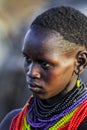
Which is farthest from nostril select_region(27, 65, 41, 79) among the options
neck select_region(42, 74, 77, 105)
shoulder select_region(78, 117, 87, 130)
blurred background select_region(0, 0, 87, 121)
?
blurred background select_region(0, 0, 87, 121)

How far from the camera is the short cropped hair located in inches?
82.5

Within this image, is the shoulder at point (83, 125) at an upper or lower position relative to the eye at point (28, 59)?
lower

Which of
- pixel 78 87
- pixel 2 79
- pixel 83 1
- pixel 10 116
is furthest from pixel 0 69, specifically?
pixel 78 87

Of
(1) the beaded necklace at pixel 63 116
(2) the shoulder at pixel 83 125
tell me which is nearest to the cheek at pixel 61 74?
(1) the beaded necklace at pixel 63 116

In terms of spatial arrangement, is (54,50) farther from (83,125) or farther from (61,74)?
(83,125)

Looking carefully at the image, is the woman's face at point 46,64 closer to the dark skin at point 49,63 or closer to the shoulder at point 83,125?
the dark skin at point 49,63

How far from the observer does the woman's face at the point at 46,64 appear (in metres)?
2.08

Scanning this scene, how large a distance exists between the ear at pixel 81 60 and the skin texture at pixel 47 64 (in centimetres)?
1

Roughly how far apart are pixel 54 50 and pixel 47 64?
7 centimetres

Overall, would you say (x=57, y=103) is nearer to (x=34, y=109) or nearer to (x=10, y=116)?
(x=34, y=109)

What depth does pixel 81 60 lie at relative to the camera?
7.11ft

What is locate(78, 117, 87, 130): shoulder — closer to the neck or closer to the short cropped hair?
the neck

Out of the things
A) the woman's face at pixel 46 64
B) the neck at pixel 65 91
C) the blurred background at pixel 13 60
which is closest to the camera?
the woman's face at pixel 46 64

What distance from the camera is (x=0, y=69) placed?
6.00 m
